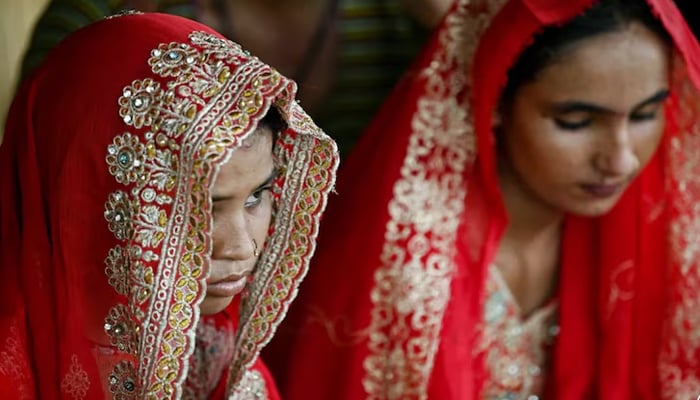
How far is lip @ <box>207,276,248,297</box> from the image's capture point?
144cm

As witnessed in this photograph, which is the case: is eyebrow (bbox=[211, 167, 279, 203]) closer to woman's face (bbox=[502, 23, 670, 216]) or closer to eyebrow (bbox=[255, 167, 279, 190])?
eyebrow (bbox=[255, 167, 279, 190])

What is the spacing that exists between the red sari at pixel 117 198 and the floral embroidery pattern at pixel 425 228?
53 cm

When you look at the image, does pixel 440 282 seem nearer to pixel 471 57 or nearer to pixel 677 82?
pixel 471 57

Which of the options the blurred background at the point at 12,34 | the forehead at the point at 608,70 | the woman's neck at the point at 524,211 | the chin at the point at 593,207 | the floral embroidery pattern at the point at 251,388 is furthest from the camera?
the blurred background at the point at 12,34

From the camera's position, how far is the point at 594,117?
6.23ft

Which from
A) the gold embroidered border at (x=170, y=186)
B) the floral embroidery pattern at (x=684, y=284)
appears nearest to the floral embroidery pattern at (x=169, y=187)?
the gold embroidered border at (x=170, y=186)

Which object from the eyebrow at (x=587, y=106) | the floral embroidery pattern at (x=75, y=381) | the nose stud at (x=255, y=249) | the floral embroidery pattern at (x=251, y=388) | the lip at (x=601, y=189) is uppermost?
the eyebrow at (x=587, y=106)

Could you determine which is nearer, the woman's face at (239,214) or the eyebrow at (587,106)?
the woman's face at (239,214)

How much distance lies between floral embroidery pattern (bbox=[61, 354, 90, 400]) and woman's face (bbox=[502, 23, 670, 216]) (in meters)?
0.86

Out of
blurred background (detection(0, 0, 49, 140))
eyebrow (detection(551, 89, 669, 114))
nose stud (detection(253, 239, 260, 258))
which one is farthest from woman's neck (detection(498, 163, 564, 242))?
blurred background (detection(0, 0, 49, 140))

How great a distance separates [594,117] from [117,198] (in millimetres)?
868

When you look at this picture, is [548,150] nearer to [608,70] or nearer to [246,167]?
[608,70]

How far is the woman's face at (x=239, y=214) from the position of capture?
4.51 ft

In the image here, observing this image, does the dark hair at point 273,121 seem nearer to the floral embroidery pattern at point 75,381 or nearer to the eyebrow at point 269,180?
the eyebrow at point 269,180
